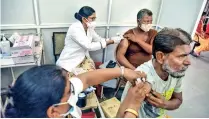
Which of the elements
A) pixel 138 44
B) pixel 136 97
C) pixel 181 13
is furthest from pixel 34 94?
pixel 181 13

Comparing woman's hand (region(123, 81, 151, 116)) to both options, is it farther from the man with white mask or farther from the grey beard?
the man with white mask

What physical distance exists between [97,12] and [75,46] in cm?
69

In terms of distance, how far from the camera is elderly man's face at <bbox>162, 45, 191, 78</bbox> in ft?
3.69

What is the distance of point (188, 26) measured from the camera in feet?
8.46

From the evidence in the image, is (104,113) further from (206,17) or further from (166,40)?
(206,17)

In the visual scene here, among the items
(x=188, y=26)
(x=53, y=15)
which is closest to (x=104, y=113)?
(x=53, y=15)

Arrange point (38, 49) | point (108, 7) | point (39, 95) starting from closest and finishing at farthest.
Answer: point (39, 95), point (38, 49), point (108, 7)

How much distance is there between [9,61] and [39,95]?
4.90ft

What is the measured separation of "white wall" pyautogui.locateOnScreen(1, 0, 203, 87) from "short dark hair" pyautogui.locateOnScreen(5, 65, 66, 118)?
190cm

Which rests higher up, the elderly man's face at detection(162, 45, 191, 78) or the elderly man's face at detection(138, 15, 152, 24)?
the elderly man's face at detection(138, 15, 152, 24)

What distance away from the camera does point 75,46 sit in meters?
2.34

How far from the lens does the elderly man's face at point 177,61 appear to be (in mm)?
1125

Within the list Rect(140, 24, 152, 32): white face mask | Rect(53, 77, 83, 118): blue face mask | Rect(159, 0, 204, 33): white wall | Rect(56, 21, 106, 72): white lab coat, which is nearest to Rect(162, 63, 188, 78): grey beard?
Rect(53, 77, 83, 118): blue face mask

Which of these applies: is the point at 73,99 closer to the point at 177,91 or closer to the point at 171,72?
the point at 171,72
